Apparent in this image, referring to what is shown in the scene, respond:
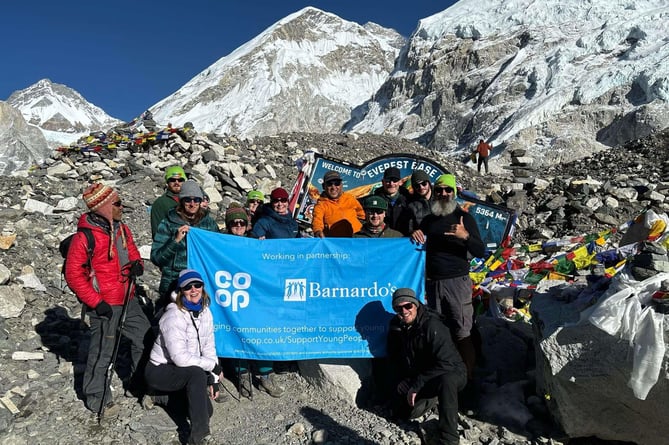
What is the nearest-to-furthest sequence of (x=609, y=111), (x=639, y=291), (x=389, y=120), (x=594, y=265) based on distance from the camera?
(x=639, y=291)
(x=594, y=265)
(x=609, y=111)
(x=389, y=120)

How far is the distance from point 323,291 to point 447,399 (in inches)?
65.1

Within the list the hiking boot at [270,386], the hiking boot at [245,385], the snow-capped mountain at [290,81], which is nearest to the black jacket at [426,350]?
the hiking boot at [270,386]

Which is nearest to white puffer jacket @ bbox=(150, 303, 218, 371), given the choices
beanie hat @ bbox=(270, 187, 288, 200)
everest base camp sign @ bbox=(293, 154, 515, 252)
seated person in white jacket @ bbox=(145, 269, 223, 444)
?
seated person in white jacket @ bbox=(145, 269, 223, 444)

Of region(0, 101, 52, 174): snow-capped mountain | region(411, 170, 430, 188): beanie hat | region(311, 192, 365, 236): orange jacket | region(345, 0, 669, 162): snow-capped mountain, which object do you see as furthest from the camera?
region(0, 101, 52, 174): snow-capped mountain

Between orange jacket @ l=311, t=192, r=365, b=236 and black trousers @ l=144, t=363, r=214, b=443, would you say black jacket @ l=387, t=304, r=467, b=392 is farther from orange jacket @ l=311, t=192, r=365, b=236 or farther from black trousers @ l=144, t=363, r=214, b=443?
black trousers @ l=144, t=363, r=214, b=443

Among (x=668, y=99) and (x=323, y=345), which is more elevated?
(x=668, y=99)

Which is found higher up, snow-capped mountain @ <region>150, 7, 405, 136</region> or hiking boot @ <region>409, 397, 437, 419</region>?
snow-capped mountain @ <region>150, 7, 405, 136</region>

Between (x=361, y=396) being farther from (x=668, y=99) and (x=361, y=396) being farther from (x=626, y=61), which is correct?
(x=626, y=61)

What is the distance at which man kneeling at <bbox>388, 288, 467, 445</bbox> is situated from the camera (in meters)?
4.04

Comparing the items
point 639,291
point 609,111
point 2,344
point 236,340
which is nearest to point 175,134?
point 2,344

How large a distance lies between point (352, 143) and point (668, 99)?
32.7 metres

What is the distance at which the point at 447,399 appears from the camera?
4.03 metres

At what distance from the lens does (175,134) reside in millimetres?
15227

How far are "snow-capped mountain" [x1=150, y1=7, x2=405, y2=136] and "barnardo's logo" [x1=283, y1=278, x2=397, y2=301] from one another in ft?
350
